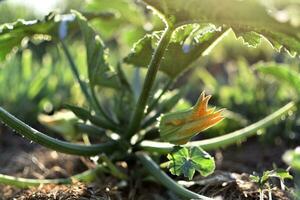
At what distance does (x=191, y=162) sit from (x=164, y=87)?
1.41 feet

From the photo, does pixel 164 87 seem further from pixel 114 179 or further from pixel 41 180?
pixel 41 180

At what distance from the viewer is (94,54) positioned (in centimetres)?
182

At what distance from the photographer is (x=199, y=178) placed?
1.79 metres

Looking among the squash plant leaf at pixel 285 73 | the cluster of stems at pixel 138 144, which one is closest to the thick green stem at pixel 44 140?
the cluster of stems at pixel 138 144

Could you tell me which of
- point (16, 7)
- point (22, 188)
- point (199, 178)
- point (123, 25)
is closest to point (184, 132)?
point (199, 178)

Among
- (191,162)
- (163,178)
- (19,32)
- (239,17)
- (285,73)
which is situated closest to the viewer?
(239,17)

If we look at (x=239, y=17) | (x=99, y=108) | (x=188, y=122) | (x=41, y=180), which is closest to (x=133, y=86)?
(x=99, y=108)

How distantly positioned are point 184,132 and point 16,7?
2.79m

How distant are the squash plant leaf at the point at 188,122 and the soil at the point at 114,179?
0.76ft

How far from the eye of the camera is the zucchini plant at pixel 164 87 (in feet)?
4.33

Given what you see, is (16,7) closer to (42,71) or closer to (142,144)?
(42,71)

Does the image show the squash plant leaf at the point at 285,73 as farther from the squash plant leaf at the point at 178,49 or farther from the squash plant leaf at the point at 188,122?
the squash plant leaf at the point at 188,122

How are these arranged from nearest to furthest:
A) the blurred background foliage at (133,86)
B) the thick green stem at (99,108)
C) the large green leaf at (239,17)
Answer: the large green leaf at (239,17)
the thick green stem at (99,108)
the blurred background foliage at (133,86)

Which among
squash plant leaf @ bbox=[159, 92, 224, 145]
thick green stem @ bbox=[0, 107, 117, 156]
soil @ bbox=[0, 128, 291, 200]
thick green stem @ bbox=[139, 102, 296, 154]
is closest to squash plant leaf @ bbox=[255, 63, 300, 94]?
thick green stem @ bbox=[139, 102, 296, 154]
